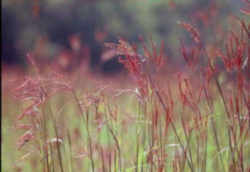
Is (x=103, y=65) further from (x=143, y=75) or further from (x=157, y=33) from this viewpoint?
(x=143, y=75)

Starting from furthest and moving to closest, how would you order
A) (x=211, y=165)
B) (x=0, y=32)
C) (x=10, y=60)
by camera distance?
1. (x=10, y=60)
2. (x=0, y=32)
3. (x=211, y=165)

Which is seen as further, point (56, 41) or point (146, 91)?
point (56, 41)

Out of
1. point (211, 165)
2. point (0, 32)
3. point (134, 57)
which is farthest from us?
point (0, 32)

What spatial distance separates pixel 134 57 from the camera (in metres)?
1.03

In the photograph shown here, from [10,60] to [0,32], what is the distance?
797 millimetres

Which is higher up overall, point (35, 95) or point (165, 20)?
point (165, 20)

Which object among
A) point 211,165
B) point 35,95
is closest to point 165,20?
point 211,165

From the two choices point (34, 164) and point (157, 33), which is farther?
point (157, 33)

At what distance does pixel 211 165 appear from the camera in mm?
1914

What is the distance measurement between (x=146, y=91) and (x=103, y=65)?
723cm

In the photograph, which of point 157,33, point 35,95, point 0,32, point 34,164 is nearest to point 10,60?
point 0,32

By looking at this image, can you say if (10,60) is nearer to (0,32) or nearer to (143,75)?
(0,32)

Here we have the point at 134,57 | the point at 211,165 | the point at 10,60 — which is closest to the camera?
the point at 134,57

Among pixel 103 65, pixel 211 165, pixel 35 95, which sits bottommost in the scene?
pixel 211 165
